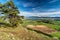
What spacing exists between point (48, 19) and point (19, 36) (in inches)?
33.8

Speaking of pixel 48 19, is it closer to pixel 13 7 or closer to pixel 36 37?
pixel 36 37

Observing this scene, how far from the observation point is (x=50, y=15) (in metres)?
4.57

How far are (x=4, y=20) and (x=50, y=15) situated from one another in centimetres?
123

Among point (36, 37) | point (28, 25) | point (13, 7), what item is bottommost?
point (36, 37)

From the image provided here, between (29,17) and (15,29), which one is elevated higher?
(29,17)

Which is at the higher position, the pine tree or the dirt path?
the pine tree

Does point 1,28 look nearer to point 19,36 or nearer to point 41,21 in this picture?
point 19,36

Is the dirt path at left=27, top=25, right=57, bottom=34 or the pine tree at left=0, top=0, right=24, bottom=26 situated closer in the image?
the dirt path at left=27, top=25, right=57, bottom=34

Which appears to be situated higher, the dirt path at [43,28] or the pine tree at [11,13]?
the pine tree at [11,13]

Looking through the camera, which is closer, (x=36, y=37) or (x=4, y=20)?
(x=36, y=37)

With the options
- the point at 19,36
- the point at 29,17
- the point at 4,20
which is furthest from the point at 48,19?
the point at 4,20

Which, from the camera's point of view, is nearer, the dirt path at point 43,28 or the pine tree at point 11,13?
the dirt path at point 43,28

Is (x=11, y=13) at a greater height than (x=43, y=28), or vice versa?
(x=11, y=13)

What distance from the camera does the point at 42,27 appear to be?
459 cm
